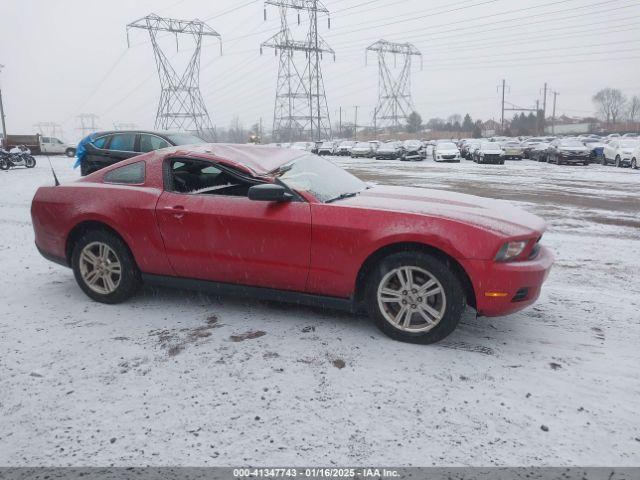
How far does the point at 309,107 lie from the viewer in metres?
46.3

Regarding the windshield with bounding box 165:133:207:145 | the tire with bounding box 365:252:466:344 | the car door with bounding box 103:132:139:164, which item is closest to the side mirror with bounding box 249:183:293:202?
the tire with bounding box 365:252:466:344

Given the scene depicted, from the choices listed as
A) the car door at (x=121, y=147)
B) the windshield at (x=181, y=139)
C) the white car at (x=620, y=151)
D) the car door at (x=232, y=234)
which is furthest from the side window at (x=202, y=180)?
the white car at (x=620, y=151)

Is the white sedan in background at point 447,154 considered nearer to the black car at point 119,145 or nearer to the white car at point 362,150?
the white car at point 362,150

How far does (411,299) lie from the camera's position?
3527 mm

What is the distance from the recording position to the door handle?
405 centimetres

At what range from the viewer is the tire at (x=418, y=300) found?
11.2 ft

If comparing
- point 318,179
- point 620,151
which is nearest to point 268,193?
point 318,179

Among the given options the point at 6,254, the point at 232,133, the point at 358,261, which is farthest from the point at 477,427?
the point at 232,133

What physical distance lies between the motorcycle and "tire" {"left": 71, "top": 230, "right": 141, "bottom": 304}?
2218cm

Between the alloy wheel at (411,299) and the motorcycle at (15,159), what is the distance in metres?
24.6

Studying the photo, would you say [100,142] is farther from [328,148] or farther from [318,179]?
[328,148]

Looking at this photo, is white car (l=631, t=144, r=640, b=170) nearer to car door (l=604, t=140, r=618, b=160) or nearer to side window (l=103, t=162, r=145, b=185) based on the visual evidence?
car door (l=604, t=140, r=618, b=160)

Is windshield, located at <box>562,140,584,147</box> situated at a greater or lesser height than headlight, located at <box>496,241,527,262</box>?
greater

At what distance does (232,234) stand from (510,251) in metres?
2.08
